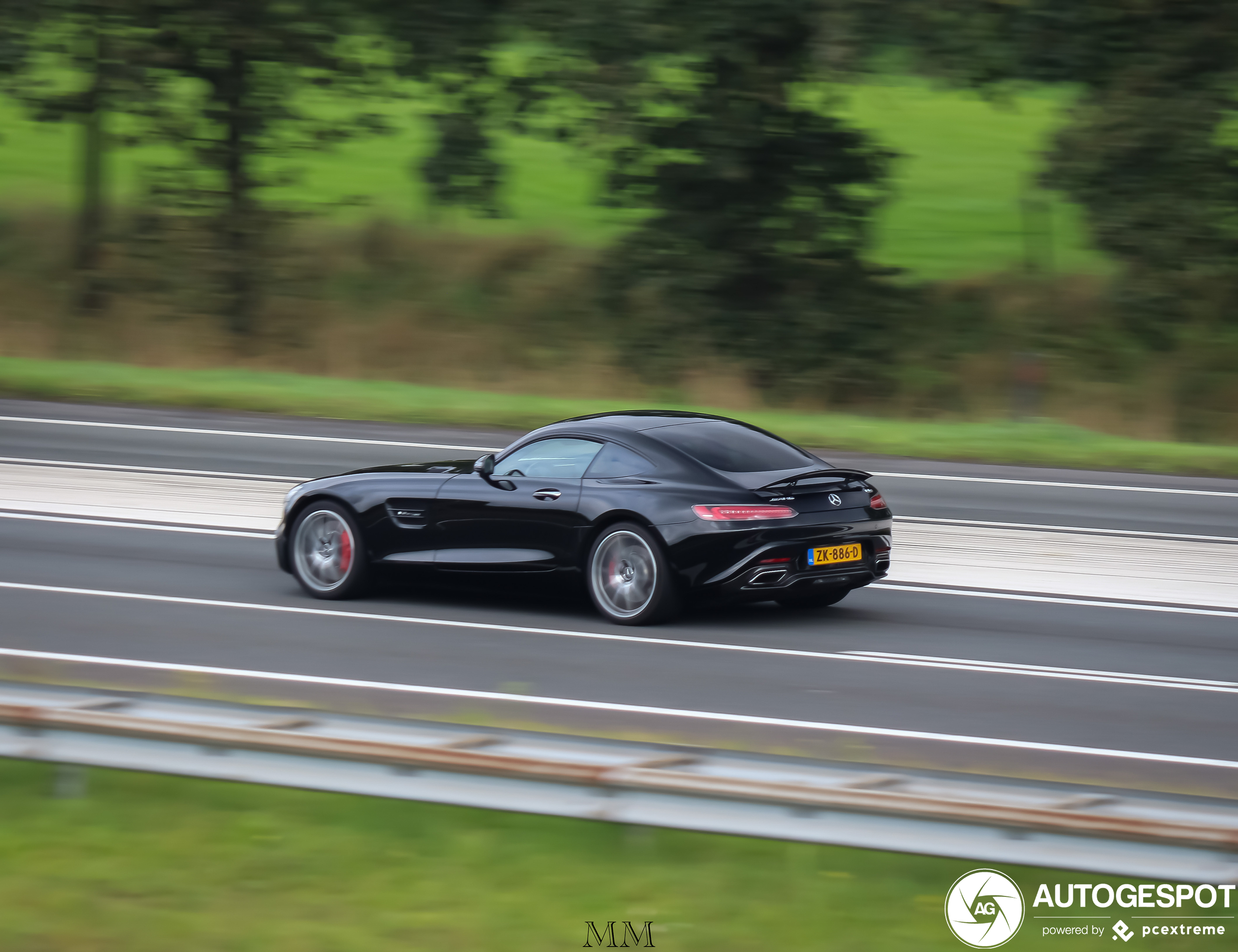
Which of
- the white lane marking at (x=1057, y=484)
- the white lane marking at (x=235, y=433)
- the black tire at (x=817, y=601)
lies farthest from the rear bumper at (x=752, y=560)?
the white lane marking at (x=235, y=433)

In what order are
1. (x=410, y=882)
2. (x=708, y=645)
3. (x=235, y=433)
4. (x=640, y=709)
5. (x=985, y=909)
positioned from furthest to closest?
(x=235, y=433), (x=708, y=645), (x=640, y=709), (x=410, y=882), (x=985, y=909)

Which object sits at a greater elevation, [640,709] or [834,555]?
[834,555]

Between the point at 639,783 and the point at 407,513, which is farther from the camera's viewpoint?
the point at 407,513

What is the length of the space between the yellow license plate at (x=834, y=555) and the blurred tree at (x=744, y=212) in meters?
16.3

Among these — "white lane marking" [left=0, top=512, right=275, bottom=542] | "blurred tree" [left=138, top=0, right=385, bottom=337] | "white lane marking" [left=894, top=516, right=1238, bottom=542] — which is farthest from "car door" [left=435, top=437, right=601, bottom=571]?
"blurred tree" [left=138, top=0, right=385, bottom=337]

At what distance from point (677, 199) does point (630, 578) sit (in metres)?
17.4

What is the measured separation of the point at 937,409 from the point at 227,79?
43.8 ft

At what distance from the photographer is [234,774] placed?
5.75 meters

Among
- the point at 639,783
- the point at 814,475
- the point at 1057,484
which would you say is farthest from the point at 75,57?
the point at 639,783

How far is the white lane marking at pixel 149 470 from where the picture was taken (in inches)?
680

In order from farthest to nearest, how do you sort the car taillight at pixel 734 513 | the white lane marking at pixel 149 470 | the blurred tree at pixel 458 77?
1. the blurred tree at pixel 458 77
2. the white lane marking at pixel 149 470
3. the car taillight at pixel 734 513

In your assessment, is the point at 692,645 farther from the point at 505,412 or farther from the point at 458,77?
the point at 458,77

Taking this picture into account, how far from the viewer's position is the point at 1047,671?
31.3ft

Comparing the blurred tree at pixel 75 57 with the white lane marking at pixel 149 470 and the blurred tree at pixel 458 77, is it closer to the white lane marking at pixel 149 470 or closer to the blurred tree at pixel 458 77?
the blurred tree at pixel 458 77
